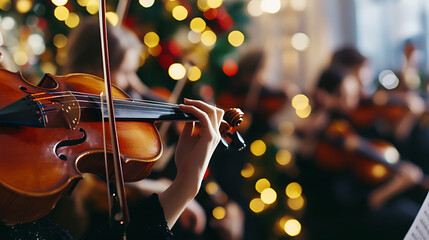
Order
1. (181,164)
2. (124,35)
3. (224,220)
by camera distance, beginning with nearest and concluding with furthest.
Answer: (181,164) → (124,35) → (224,220)

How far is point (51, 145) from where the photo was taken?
1.70 feet

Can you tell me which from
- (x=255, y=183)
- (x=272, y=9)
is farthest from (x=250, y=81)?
(x=272, y=9)

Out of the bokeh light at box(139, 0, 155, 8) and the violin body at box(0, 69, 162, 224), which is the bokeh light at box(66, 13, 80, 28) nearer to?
the bokeh light at box(139, 0, 155, 8)

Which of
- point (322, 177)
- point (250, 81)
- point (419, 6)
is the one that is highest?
point (419, 6)

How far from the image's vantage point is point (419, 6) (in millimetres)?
2736

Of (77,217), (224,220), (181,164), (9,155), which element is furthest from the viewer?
(224,220)

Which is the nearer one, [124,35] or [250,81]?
[124,35]

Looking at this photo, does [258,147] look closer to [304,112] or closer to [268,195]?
[268,195]

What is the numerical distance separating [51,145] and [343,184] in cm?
159

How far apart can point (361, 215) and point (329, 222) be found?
14cm

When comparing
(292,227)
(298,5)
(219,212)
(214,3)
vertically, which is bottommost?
(292,227)

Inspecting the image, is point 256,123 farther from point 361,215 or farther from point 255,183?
point 361,215

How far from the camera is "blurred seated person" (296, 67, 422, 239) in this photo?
70.5 inches

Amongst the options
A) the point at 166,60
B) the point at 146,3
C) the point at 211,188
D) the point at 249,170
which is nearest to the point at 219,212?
the point at 211,188
